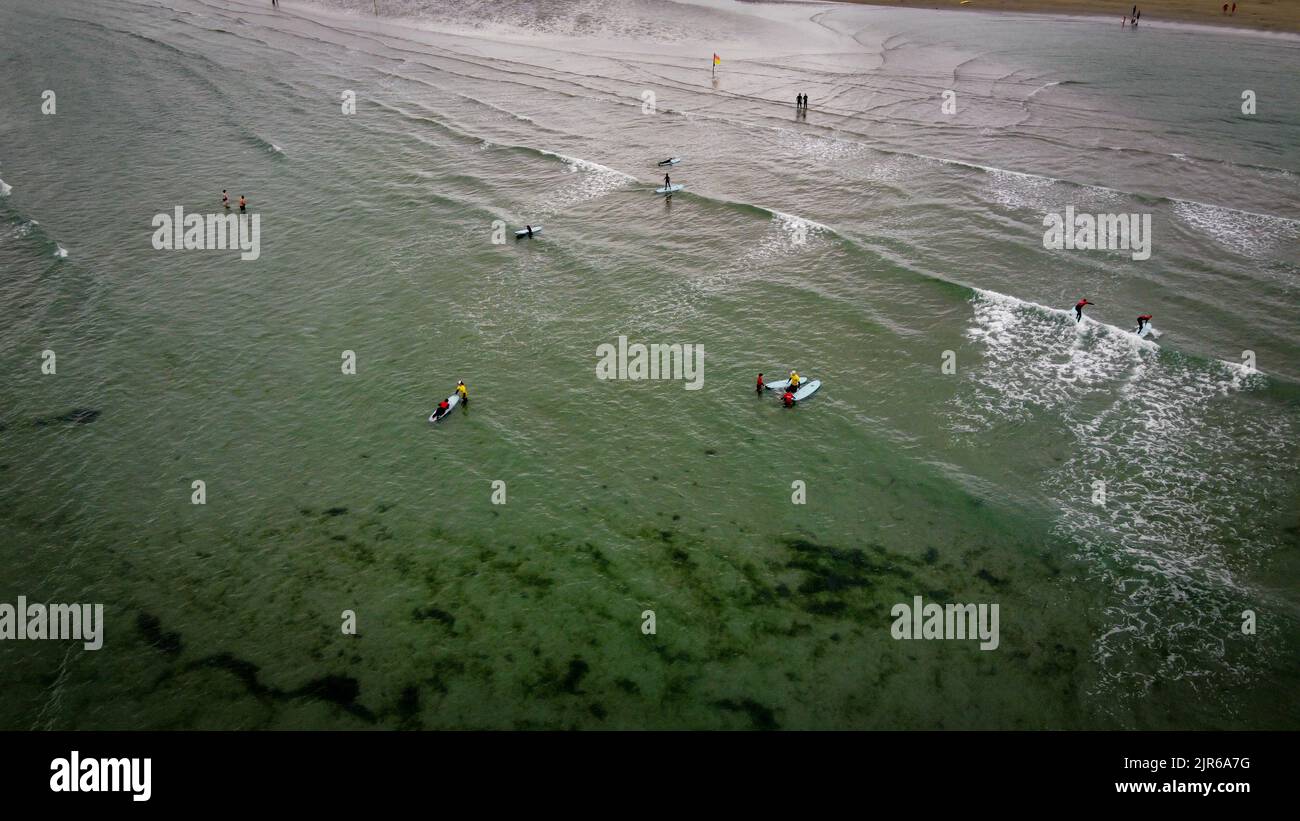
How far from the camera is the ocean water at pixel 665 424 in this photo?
26.7m

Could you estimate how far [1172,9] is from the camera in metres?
102

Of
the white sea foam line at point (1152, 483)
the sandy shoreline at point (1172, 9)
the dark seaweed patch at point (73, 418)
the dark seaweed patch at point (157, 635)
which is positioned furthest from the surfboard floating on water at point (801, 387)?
the sandy shoreline at point (1172, 9)

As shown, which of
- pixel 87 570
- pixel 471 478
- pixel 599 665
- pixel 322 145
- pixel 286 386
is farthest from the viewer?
pixel 322 145

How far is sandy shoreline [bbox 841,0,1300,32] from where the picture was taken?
94250 mm

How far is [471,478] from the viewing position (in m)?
35.6

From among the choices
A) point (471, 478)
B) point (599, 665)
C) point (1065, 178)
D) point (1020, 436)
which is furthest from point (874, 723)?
point (1065, 178)

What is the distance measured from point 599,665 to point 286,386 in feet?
83.9

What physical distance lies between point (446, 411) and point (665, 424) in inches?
446

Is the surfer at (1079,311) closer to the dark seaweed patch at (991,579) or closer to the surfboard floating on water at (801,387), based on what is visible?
the surfboard floating on water at (801,387)

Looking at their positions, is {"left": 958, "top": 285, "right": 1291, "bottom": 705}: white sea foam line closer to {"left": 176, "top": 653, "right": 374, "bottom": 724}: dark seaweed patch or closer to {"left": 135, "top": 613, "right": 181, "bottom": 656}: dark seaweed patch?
{"left": 176, "top": 653, "right": 374, "bottom": 724}: dark seaweed patch

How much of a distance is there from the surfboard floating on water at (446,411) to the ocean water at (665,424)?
93 cm

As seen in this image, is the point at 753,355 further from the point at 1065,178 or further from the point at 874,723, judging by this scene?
the point at 1065,178

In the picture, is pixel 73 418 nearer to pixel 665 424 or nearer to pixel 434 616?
pixel 434 616

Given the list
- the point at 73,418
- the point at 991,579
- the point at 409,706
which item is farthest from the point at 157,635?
the point at 991,579
